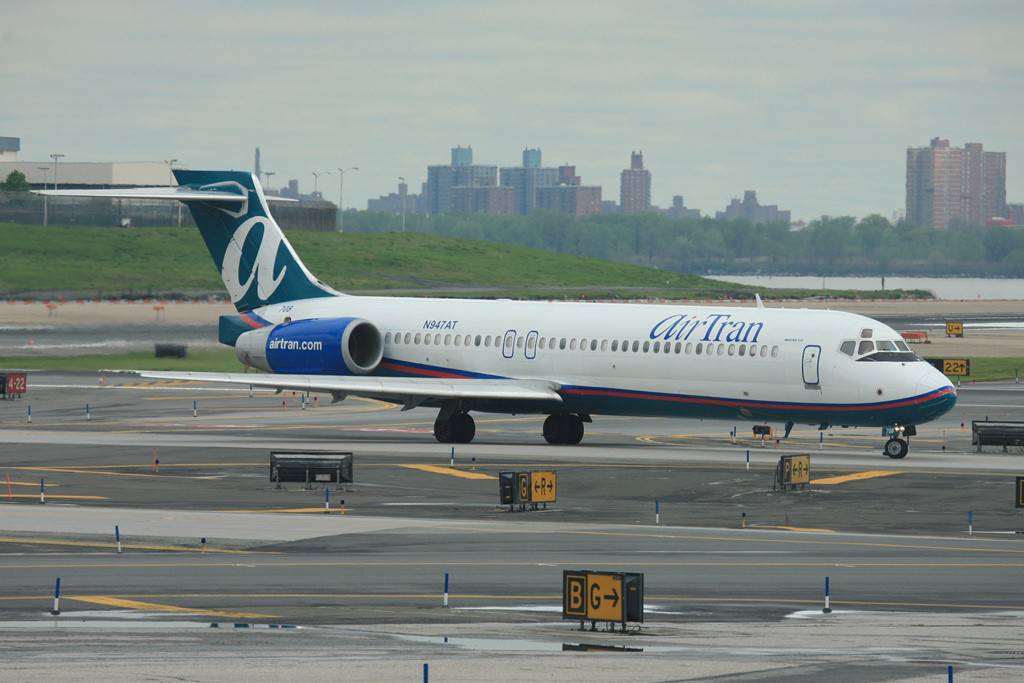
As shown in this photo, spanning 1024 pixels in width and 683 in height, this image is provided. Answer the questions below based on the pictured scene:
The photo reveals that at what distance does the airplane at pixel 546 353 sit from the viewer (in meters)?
41.9

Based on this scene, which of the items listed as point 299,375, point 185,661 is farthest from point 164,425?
point 185,661

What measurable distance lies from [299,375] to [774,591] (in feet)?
85.2

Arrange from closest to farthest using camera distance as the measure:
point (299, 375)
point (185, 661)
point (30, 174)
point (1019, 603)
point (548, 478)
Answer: point (185, 661) < point (1019, 603) < point (548, 478) < point (299, 375) < point (30, 174)

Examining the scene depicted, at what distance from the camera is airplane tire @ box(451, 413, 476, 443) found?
46.9 m

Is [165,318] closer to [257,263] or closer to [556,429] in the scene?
[257,263]

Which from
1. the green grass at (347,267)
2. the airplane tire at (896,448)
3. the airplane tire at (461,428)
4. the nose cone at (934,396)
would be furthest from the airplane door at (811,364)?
the green grass at (347,267)

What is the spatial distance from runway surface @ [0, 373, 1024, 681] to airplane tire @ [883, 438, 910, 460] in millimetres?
707

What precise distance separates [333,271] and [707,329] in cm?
9471

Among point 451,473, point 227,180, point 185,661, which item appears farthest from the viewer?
point 227,180

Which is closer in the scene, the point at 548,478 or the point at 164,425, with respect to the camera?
the point at 548,478

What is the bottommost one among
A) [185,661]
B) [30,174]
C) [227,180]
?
[185,661]

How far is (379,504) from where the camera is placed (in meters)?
34.5

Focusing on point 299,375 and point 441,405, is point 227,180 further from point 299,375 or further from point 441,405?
point 441,405

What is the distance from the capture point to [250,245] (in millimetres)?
52594
